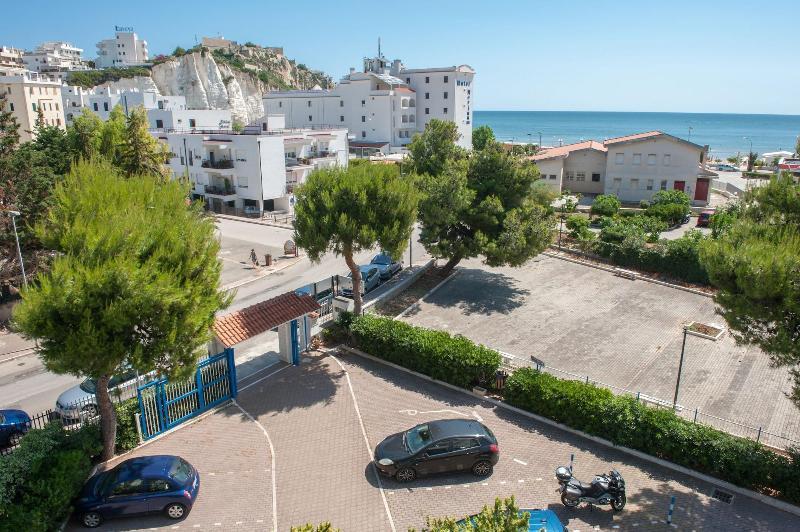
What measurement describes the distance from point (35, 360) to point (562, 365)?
23444 millimetres

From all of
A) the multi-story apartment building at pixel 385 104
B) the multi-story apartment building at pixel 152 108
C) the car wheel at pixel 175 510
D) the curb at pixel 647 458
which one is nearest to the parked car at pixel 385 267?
the curb at pixel 647 458

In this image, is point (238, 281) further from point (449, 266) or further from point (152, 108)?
point (152, 108)

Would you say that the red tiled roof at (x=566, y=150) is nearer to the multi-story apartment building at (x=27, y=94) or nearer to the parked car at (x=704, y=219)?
the parked car at (x=704, y=219)

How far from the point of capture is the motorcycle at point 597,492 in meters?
13.1

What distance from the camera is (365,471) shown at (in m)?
15.0

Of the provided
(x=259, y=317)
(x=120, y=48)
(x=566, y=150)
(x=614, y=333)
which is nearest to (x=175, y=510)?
(x=259, y=317)

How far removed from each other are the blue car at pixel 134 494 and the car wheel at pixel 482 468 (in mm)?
7370

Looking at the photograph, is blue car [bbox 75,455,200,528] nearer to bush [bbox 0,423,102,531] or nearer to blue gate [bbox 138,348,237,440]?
bush [bbox 0,423,102,531]

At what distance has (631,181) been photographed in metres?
55.7

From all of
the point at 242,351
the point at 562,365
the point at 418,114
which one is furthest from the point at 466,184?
the point at 418,114

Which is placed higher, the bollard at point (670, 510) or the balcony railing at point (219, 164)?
the balcony railing at point (219, 164)

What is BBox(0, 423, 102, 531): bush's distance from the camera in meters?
11.6

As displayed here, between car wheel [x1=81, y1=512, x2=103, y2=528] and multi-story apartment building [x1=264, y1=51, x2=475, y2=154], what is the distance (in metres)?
77.7

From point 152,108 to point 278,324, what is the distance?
252ft
